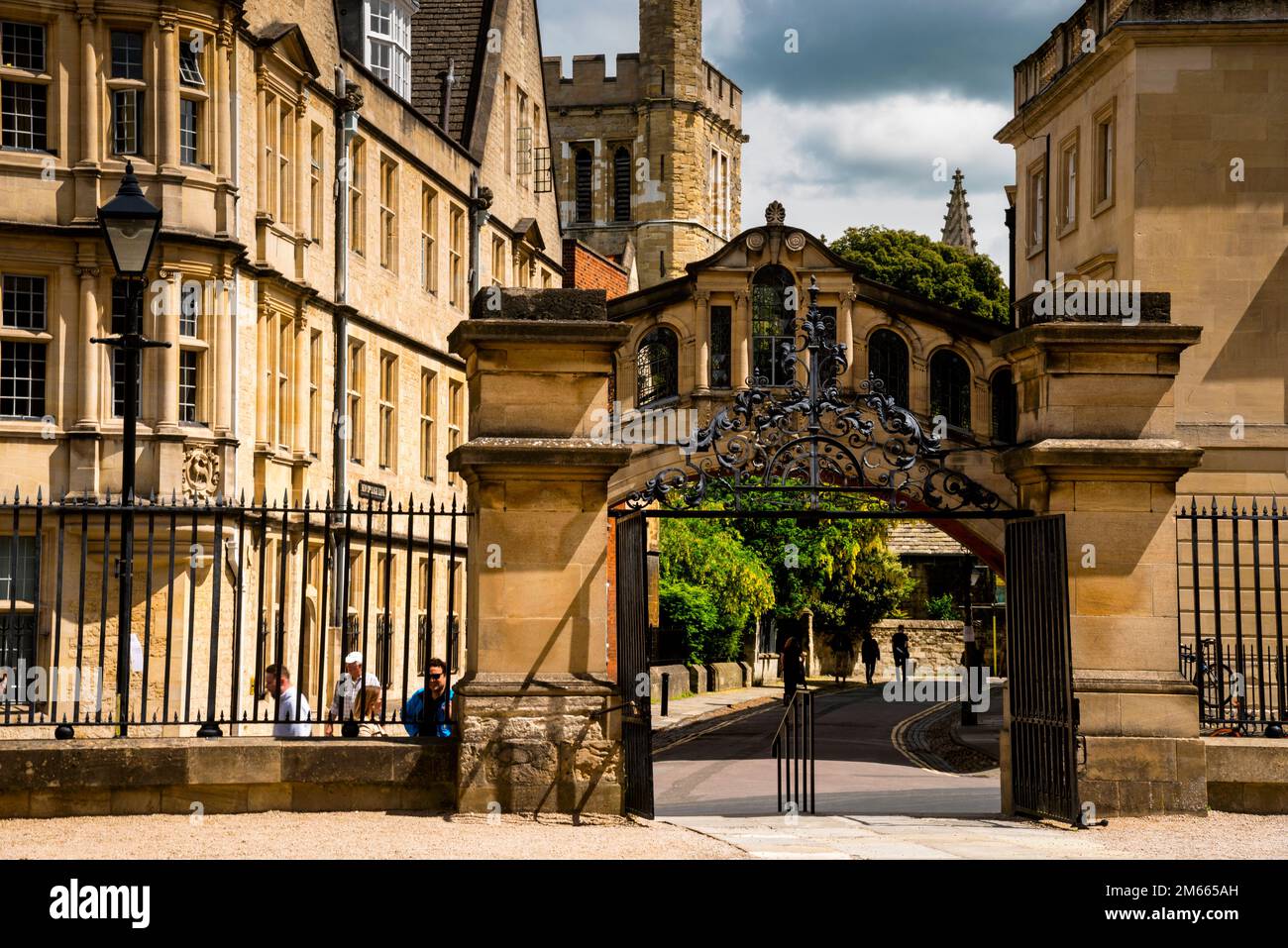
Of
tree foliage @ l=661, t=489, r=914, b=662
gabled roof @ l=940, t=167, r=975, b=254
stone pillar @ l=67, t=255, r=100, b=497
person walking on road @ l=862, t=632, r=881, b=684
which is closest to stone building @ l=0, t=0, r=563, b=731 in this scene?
stone pillar @ l=67, t=255, r=100, b=497

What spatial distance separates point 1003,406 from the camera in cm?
2883

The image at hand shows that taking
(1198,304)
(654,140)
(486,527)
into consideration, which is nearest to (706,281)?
(1198,304)

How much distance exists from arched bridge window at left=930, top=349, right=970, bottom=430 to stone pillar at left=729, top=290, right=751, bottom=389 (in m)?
2.84

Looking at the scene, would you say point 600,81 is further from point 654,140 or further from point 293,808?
point 293,808

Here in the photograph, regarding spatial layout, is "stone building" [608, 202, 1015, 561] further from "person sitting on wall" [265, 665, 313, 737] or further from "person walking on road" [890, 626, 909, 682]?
"person walking on road" [890, 626, 909, 682]

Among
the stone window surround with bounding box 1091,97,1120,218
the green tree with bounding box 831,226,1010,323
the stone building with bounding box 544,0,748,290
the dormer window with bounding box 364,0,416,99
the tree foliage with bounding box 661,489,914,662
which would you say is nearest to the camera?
the stone window surround with bounding box 1091,97,1120,218

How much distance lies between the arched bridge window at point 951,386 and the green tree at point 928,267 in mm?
40716

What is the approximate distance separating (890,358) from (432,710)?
16.5 meters

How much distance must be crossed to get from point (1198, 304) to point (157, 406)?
13497 mm

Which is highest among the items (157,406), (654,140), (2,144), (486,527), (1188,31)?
(654,140)

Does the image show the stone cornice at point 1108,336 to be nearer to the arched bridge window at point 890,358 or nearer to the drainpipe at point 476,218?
the arched bridge window at point 890,358

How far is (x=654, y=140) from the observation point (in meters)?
84.2

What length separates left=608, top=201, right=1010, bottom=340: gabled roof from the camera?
28.2 metres

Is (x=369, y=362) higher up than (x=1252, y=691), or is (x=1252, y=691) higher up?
(x=369, y=362)
